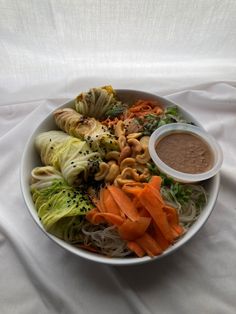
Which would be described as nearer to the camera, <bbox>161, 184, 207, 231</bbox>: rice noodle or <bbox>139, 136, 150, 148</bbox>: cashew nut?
<bbox>161, 184, 207, 231</bbox>: rice noodle

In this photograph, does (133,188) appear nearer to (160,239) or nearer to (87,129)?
(160,239)

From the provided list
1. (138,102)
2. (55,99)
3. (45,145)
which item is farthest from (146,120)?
(55,99)

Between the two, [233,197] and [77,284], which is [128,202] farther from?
[233,197]

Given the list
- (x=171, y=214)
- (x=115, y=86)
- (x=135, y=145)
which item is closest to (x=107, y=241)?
(x=171, y=214)

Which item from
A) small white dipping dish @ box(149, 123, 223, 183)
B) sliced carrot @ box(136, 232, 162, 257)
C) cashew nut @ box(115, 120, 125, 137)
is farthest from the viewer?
cashew nut @ box(115, 120, 125, 137)

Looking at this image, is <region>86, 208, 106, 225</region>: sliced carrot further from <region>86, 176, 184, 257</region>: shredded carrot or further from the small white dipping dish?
the small white dipping dish

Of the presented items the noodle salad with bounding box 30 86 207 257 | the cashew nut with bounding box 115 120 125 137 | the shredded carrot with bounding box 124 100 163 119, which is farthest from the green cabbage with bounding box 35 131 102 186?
the shredded carrot with bounding box 124 100 163 119
